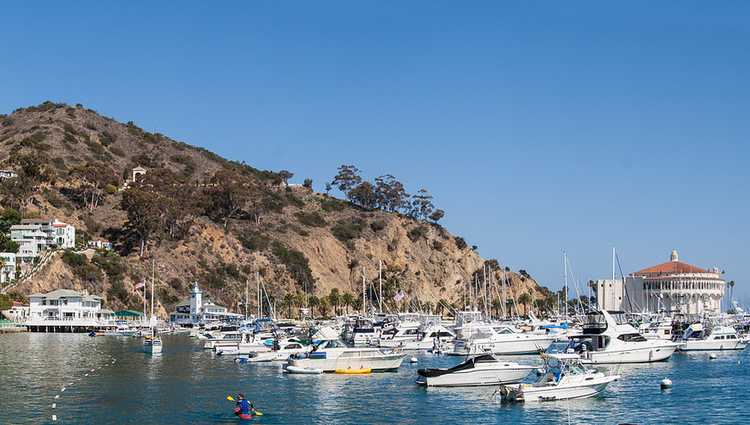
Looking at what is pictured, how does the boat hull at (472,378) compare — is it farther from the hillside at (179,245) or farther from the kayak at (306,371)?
the hillside at (179,245)

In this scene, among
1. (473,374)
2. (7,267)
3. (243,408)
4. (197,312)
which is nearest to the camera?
(243,408)

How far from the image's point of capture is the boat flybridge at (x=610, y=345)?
7381cm

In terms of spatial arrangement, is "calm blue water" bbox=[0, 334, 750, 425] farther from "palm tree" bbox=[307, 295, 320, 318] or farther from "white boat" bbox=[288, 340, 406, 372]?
"palm tree" bbox=[307, 295, 320, 318]

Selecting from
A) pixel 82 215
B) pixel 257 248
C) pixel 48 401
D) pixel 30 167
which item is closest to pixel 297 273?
pixel 257 248

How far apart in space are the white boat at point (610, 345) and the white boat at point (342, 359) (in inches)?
582

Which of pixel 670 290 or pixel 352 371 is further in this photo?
pixel 670 290

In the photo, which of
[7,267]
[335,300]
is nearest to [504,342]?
[335,300]

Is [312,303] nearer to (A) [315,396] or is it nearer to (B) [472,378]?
(B) [472,378]

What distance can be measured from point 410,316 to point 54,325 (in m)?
56.0

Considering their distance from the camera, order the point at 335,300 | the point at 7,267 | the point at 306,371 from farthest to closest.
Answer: the point at 335,300 → the point at 7,267 → the point at 306,371

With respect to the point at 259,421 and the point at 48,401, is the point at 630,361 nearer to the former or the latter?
the point at 259,421

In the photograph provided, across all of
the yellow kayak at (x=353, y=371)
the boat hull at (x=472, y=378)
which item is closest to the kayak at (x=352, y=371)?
the yellow kayak at (x=353, y=371)

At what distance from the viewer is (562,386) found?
52.9 meters

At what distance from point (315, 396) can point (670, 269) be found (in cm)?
15208
